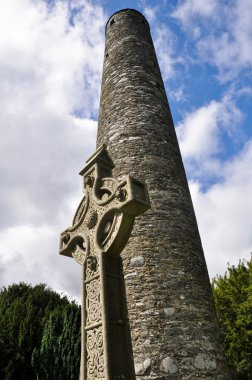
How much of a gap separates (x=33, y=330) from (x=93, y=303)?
38.1ft

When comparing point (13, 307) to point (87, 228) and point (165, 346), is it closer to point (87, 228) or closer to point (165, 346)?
point (165, 346)

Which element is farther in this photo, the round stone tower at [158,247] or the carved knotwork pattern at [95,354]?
the round stone tower at [158,247]

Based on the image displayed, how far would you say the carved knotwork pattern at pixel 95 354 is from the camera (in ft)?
9.20

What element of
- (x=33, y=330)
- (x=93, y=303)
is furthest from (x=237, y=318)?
(x=93, y=303)

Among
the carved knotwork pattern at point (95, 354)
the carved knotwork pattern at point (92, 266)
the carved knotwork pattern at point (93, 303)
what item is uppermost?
the carved knotwork pattern at point (92, 266)

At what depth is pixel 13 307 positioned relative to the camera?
14.8 m

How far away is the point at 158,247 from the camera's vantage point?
6.34m

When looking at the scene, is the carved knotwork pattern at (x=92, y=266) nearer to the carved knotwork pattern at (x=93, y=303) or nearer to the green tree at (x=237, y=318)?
the carved knotwork pattern at (x=93, y=303)

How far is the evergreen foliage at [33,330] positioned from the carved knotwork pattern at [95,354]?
26.3ft

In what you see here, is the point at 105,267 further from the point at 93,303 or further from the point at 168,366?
the point at 168,366

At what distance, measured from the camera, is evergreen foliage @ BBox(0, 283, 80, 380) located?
34.1ft

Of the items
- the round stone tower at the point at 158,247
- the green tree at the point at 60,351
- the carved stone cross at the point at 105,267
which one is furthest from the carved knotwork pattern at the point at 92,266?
the green tree at the point at 60,351

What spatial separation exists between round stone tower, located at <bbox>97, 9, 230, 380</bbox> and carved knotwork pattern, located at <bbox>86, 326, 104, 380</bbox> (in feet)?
8.73

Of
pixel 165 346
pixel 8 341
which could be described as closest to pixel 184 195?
pixel 165 346
